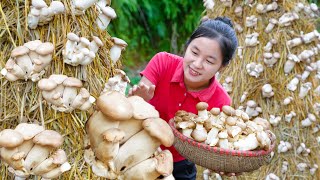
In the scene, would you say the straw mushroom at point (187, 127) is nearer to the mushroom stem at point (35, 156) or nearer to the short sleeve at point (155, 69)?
the short sleeve at point (155, 69)

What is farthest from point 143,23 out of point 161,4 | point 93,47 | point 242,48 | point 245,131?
point 93,47

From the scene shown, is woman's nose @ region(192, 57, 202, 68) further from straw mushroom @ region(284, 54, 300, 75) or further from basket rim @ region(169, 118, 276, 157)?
straw mushroom @ region(284, 54, 300, 75)

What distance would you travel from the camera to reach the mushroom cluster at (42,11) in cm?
122

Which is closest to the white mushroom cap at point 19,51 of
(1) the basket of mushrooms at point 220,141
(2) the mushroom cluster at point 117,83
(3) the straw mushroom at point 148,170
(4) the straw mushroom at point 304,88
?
(2) the mushroom cluster at point 117,83

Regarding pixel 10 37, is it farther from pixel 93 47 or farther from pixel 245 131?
pixel 245 131

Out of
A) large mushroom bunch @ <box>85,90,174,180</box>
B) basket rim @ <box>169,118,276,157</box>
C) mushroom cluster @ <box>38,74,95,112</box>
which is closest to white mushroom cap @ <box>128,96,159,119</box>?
large mushroom bunch @ <box>85,90,174,180</box>

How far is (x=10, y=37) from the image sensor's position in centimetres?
126

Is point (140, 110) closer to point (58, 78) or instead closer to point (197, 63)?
point (58, 78)

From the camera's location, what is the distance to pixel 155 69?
1.92m

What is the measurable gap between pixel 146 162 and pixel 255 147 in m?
0.62

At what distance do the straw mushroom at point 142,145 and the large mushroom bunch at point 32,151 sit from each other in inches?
4.8

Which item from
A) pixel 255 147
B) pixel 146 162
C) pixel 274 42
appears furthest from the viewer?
pixel 274 42

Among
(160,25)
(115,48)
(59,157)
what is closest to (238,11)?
(115,48)

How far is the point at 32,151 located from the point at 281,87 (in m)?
1.63
